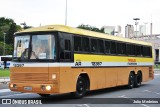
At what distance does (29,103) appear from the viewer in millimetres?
15625

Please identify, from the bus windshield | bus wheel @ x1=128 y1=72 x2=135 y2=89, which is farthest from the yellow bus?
bus wheel @ x1=128 y1=72 x2=135 y2=89

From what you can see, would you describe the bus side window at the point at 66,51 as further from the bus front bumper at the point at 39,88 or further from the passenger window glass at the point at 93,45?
the passenger window glass at the point at 93,45

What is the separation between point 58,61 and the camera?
52.1 ft

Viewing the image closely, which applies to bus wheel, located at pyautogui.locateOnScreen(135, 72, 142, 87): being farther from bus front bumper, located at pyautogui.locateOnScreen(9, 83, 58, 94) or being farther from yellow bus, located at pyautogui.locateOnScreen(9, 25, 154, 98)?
bus front bumper, located at pyautogui.locateOnScreen(9, 83, 58, 94)

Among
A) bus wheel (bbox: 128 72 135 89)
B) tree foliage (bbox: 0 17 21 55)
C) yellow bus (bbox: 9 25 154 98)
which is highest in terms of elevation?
tree foliage (bbox: 0 17 21 55)

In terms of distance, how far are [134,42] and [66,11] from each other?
28581 millimetres

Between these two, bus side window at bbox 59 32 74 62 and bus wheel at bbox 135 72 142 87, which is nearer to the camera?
bus side window at bbox 59 32 74 62

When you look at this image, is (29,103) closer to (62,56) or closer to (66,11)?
(62,56)

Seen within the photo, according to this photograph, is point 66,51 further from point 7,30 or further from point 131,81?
point 7,30

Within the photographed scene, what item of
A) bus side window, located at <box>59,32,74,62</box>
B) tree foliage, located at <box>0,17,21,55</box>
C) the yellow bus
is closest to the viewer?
the yellow bus

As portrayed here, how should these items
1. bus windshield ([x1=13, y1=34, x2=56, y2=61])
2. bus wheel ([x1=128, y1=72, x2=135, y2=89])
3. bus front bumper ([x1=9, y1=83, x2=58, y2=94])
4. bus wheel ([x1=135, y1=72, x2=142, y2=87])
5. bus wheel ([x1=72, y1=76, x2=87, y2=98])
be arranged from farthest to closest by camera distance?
1. bus wheel ([x1=135, y1=72, x2=142, y2=87])
2. bus wheel ([x1=128, y1=72, x2=135, y2=89])
3. bus wheel ([x1=72, y1=76, x2=87, y2=98])
4. bus windshield ([x1=13, y1=34, x2=56, y2=61])
5. bus front bumper ([x1=9, y1=83, x2=58, y2=94])

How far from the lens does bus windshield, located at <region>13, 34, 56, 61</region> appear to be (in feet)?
52.4

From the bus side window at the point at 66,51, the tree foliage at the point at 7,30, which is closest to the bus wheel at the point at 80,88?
the bus side window at the point at 66,51

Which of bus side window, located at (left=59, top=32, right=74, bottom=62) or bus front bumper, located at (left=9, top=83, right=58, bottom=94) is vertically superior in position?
bus side window, located at (left=59, top=32, right=74, bottom=62)
